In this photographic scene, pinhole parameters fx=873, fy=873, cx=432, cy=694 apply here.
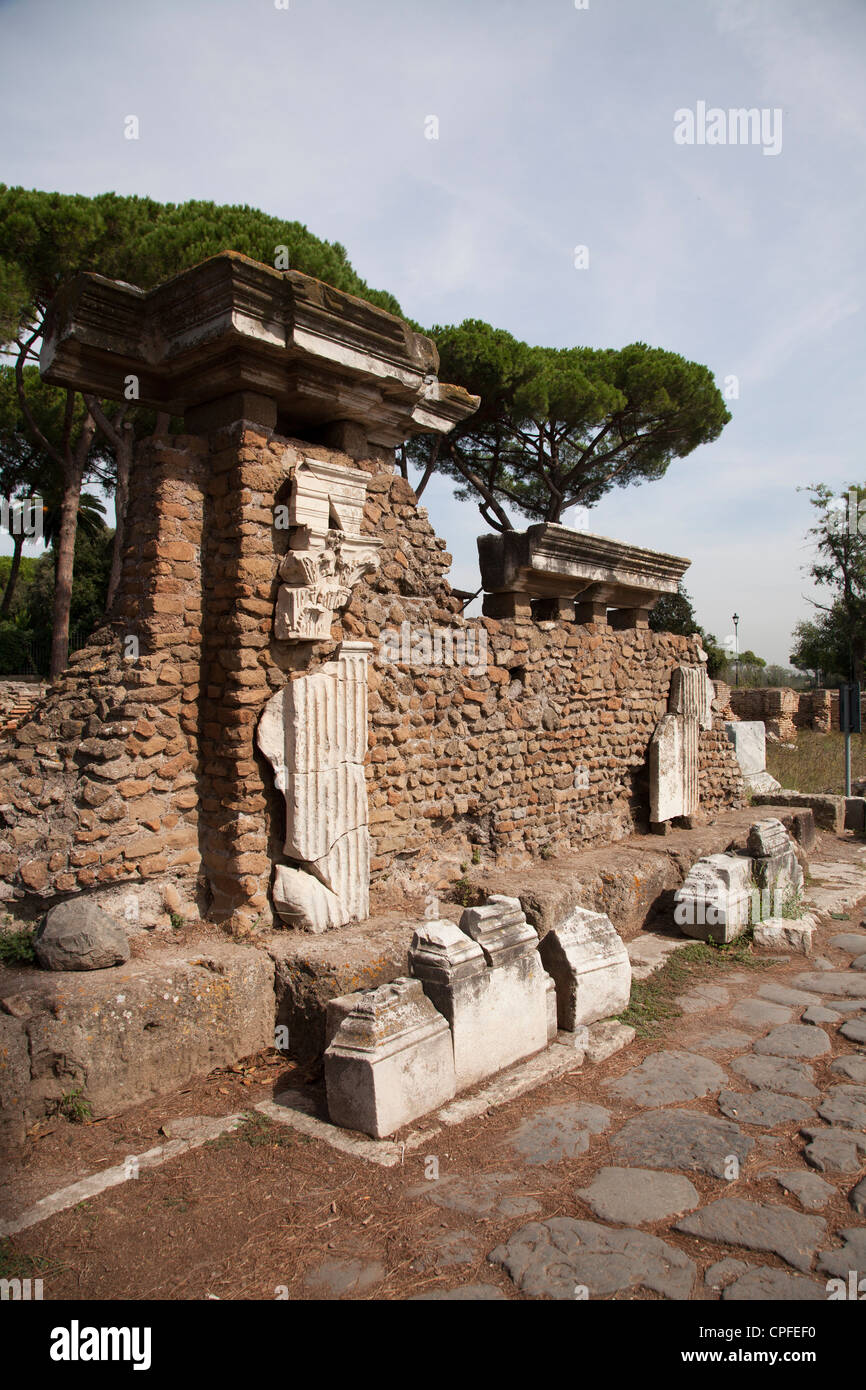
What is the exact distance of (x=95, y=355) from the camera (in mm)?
4129

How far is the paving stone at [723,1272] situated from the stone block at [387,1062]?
3.76 ft

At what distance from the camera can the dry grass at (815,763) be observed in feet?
43.6

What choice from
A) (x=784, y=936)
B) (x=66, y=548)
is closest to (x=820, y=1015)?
(x=784, y=936)

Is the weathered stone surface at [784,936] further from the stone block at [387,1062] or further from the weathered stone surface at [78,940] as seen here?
the weathered stone surface at [78,940]

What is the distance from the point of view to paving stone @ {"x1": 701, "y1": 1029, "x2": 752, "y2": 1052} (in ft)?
13.5

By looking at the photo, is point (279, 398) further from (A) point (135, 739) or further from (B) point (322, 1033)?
(B) point (322, 1033)

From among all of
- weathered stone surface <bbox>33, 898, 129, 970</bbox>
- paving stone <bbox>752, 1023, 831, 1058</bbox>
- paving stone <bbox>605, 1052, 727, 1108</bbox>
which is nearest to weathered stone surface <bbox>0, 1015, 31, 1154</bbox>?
weathered stone surface <bbox>33, 898, 129, 970</bbox>

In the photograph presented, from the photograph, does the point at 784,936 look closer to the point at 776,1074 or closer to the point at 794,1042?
the point at 794,1042

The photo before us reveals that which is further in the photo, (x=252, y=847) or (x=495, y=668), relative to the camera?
(x=495, y=668)

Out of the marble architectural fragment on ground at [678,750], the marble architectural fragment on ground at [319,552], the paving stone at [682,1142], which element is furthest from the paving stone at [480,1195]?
the marble architectural fragment on ground at [678,750]

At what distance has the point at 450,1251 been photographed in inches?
99.0

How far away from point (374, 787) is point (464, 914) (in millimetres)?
1088

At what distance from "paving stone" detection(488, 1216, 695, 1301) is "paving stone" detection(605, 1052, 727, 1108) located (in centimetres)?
97
